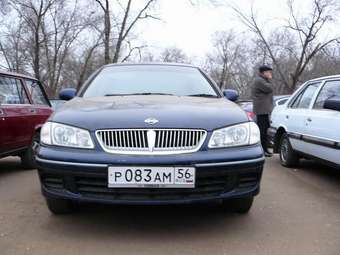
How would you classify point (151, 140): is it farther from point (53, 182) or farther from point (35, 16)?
point (35, 16)

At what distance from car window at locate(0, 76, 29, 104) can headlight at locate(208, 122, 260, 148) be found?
383 centimetres

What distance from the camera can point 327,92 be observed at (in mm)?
6965

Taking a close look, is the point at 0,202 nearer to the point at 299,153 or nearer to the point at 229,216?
the point at 229,216

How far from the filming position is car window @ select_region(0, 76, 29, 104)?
23.1 feet

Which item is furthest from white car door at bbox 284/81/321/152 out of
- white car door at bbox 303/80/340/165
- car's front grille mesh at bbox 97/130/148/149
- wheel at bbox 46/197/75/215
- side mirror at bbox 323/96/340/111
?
car's front grille mesh at bbox 97/130/148/149

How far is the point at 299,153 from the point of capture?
25.1 ft

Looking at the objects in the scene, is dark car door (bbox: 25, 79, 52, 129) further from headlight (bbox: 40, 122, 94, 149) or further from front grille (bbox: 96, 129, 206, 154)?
front grille (bbox: 96, 129, 206, 154)

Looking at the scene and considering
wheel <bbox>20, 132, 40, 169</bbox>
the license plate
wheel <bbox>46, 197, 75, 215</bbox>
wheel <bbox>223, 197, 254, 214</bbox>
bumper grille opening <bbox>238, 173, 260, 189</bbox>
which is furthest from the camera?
wheel <bbox>20, 132, 40, 169</bbox>

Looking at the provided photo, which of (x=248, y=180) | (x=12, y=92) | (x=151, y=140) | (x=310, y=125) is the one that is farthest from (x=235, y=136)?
(x=12, y=92)

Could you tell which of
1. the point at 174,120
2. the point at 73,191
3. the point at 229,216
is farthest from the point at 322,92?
the point at 73,191

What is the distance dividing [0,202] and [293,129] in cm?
448

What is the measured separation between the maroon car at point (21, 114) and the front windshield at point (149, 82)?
1883 mm

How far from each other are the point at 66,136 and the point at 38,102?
454cm

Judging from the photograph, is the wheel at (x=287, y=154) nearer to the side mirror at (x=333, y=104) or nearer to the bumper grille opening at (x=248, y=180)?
the side mirror at (x=333, y=104)
